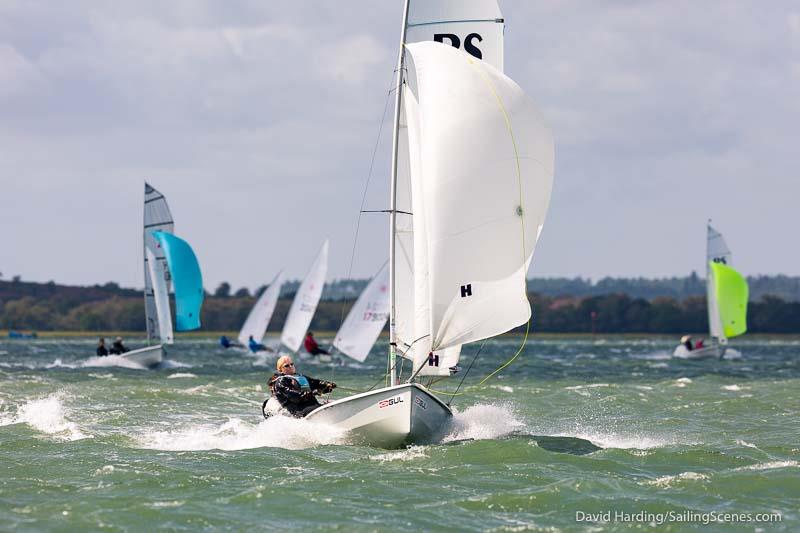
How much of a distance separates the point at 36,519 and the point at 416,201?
6.94 meters

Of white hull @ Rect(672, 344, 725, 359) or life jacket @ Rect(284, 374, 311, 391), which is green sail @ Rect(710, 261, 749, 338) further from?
life jacket @ Rect(284, 374, 311, 391)

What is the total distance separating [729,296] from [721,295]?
465mm

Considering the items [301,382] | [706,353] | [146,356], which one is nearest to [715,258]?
[706,353]

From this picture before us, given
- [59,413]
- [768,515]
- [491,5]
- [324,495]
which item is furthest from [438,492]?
[59,413]

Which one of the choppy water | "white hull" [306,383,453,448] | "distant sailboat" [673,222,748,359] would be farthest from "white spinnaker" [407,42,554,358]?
"distant sailboat" [673,222,748,359]

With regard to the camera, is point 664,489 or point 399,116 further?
point 399,116

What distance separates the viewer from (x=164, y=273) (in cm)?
4078

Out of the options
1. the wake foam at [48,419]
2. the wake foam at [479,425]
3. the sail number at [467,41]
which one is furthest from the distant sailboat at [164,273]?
the sail number at [467,41]

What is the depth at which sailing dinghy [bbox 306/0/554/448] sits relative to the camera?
14.5 m

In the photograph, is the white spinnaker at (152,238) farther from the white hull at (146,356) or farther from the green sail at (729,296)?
the green sail at (729,296)

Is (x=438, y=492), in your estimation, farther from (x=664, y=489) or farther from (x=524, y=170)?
(x=524, y=170)

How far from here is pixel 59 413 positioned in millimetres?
20047

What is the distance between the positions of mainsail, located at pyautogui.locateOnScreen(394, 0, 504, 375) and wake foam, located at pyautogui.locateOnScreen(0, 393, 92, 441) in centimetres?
489

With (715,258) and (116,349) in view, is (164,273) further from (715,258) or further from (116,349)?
(715,258)
